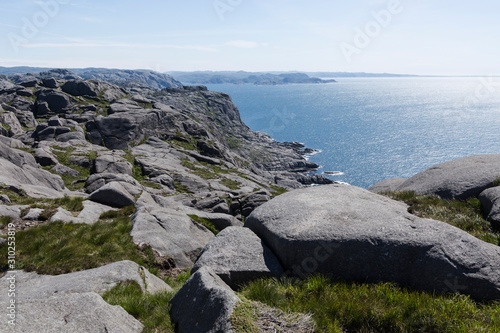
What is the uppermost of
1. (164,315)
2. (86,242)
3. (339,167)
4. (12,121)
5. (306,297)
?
(306,297)

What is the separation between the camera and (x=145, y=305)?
841 centimetres

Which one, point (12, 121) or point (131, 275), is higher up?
point (131, 275)

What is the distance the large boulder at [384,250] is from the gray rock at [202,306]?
141 inches

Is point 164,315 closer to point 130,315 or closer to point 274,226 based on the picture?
point 130,315

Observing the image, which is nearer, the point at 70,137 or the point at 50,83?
the point at 70,137

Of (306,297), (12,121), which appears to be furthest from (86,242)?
(12,121)

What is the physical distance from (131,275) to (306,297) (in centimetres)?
682

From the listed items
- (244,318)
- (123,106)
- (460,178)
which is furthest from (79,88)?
(244,318)

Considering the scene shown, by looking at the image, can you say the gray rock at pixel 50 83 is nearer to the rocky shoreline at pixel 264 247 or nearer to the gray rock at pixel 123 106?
the gray rock at pixel 123 106

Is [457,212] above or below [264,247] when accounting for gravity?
above

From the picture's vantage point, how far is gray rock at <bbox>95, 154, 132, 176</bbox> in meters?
63.0

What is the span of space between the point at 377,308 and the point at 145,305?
257 inches

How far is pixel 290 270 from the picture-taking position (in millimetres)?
10062

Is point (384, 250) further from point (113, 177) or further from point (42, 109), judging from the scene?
point (42, 109)
